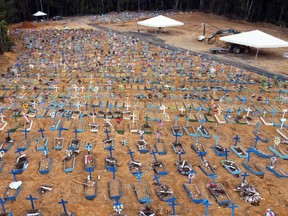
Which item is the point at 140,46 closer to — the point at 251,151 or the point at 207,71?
the point at 207,71

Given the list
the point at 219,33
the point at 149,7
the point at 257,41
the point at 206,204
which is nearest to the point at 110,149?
the point at 206,204

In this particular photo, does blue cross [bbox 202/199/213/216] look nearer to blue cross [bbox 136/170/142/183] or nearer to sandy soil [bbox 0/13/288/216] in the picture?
sandy soil [bbox 0/13/288/216]

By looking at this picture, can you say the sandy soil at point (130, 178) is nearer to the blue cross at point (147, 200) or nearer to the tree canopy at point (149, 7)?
the blue cross at point (147, 200)

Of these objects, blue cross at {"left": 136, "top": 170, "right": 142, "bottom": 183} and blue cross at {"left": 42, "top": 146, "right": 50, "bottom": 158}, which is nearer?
blue cross at {"left": 136, "top": 170, "right": 142, "bottom": 183}

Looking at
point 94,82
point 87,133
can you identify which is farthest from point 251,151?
point 94,82

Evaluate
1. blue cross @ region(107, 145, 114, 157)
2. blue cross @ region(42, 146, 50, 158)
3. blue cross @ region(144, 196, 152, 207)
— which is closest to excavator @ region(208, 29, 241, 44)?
blue cross @ region(107, 145, 114, 157)

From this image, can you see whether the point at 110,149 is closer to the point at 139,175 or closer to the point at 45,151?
the point at 139,175

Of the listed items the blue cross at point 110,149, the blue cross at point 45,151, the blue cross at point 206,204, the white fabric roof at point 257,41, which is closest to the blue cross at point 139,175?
the blue cross at point 110,149
